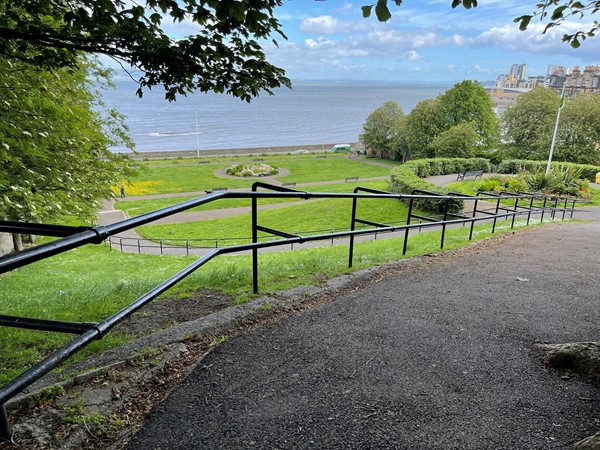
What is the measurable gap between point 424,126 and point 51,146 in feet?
166

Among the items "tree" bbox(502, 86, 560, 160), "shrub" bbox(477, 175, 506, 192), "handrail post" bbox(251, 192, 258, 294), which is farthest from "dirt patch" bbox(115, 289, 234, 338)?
"tree" bbox(502, 86, 560, 160)

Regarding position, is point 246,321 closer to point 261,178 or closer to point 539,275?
point 539,275

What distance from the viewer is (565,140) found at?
4256 cm

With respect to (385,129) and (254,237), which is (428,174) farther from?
(385,129)

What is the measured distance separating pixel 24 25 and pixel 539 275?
6.47 meters

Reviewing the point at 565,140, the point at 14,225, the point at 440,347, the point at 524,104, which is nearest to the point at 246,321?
the point at 440,347

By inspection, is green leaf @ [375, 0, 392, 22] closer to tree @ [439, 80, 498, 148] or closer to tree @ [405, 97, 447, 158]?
tree @ [405, 97, 447, 158]

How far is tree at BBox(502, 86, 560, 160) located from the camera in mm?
44000

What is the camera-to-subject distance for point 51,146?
7.99m

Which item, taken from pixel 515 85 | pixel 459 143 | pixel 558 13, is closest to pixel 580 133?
pixel 459 143

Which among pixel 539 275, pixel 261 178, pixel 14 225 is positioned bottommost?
pixel 261 178

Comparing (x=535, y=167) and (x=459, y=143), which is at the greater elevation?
(x=459, y=143)

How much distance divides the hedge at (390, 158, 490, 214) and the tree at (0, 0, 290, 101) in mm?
12577

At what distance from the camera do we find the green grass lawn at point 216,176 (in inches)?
1560
